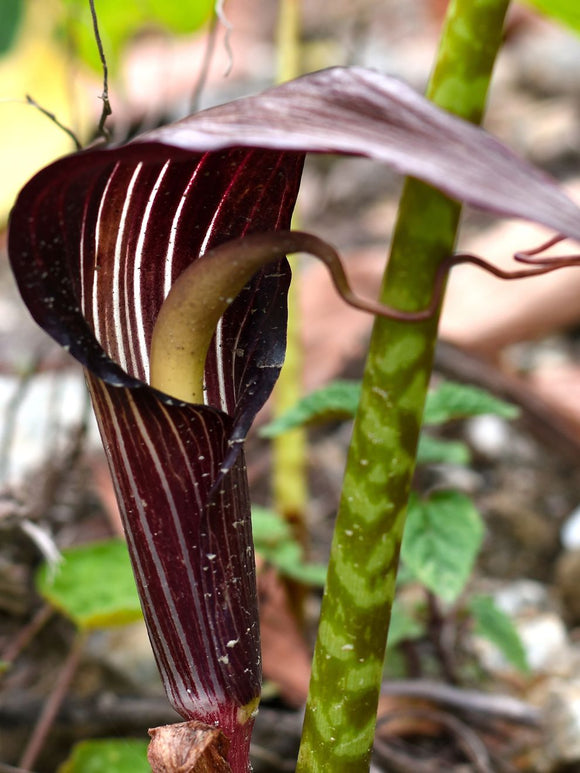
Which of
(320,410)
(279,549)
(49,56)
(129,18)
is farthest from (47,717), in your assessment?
(49,56)

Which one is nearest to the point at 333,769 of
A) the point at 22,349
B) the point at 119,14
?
the point at 119,14

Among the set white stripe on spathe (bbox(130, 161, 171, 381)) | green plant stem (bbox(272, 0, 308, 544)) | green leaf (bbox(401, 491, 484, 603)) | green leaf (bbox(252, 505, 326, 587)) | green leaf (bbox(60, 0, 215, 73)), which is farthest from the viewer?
green leaf (bbox(60, 0, 215, 73))

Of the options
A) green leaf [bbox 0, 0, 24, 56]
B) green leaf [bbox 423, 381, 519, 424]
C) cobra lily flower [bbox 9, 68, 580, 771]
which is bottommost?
green leaf [bbox 423, 381, 519, 424]

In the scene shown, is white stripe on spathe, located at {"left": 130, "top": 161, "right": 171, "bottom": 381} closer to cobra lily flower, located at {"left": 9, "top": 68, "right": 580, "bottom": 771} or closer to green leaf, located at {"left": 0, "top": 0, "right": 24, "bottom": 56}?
cobra lily flower, located at {"left": 9, "top": 68, "right": 580, "bottom": 771}

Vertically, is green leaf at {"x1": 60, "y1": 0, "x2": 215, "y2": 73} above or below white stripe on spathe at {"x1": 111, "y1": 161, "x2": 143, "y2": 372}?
above

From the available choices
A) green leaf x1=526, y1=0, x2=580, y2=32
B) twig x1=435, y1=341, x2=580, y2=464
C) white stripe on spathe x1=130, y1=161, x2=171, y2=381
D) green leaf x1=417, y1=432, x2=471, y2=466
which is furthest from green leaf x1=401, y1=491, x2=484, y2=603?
twig x1=435, y1=341, x2=580, y2=464

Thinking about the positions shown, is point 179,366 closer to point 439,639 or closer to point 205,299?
point 205,299
